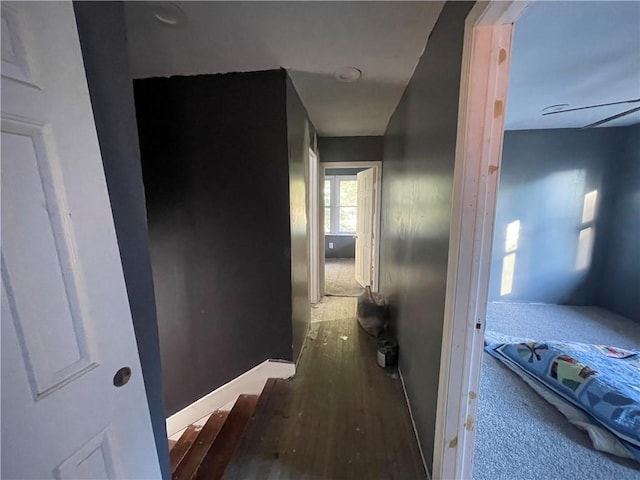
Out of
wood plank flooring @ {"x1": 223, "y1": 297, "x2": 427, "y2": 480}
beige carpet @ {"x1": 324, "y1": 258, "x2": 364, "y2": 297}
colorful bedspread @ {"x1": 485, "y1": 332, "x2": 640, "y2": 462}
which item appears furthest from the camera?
beige carpet @ {"x1": 324, "y1": 258, "x2": 364, "y2": 297}

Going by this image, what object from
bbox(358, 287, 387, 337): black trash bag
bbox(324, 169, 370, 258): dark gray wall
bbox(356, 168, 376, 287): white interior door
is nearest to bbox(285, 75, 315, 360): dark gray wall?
bbox(358, 287, 387, 337): black trash bag

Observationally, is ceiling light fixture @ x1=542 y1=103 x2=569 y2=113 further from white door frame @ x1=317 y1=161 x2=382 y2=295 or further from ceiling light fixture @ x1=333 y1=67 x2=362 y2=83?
ceiling light fixture @ x1=333 y1=67 x2=362 y2=83

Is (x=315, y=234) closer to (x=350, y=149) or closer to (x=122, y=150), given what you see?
(x=350, y=149)

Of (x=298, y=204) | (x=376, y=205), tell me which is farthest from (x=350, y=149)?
(x=298, y=204)

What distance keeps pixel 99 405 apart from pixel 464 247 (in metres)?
1.27

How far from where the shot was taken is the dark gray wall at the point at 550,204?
3.45 meters

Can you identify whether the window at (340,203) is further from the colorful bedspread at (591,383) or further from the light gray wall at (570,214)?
the colorful bedspread at (591,383)

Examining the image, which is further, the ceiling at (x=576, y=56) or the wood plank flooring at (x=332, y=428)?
the wood plank flooring at (x=332, y=428)

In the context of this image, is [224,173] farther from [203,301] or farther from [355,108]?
[355,108]

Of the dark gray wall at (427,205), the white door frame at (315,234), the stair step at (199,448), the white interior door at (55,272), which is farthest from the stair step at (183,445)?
the white door frame at (315,234)

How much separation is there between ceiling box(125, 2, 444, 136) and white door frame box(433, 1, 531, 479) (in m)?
0.43

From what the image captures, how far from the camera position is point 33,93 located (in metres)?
0.60

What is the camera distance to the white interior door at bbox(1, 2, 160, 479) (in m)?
0.56

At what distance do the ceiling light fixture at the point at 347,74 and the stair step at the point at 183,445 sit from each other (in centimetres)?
293
